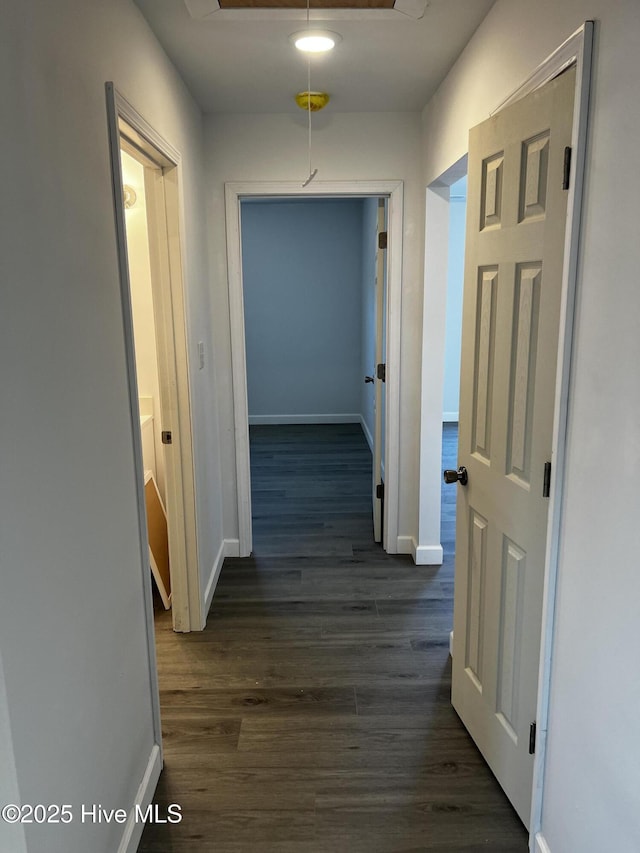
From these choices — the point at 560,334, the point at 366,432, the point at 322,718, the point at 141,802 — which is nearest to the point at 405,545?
the point at 322,718

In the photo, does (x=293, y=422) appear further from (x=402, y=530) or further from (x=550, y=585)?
(x=550, y=585)

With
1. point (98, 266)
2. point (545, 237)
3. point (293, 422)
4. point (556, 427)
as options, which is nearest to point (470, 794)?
point (556, 427)

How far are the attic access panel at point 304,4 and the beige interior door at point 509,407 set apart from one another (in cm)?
53

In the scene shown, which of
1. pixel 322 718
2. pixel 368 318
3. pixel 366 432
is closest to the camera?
pixel 322 718

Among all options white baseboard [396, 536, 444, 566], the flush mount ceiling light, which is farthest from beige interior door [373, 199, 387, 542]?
the flush mount ceiling light

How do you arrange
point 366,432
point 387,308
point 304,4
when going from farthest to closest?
Answer: point 366,432
point 387,308
point 304,4

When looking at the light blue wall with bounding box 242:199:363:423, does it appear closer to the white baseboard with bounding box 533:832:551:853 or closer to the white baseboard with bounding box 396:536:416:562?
the white baseboard with bounding box 396:536:416:562

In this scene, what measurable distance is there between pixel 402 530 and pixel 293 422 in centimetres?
384

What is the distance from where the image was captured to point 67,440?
4.27ft

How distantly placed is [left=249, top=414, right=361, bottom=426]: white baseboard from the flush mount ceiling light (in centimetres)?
521

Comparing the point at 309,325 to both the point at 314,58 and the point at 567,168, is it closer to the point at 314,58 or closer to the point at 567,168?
the point at 314,58

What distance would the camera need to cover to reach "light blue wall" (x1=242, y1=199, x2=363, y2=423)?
6.84m

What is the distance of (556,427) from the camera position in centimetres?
146

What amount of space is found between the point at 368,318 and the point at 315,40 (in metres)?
4.27
